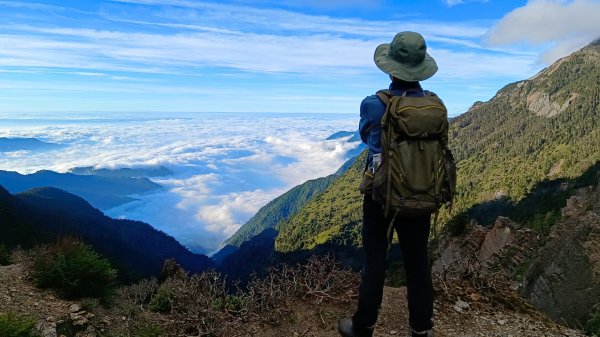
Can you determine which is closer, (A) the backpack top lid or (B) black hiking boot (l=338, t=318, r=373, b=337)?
(A) the backpack top lid

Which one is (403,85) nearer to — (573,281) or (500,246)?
(573,281)

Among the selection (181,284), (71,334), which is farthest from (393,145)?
(71,334)

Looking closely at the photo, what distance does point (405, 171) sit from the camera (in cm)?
347

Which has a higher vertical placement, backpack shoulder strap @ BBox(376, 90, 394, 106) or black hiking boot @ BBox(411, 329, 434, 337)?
backpack shoulder strap @ BBox(376, 90, 394, 106)

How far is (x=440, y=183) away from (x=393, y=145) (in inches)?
21.5

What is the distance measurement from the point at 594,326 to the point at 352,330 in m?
3.77

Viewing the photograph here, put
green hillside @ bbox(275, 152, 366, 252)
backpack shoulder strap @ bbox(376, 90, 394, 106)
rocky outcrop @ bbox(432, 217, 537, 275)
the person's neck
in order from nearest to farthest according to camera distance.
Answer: backpack shoulder strap @ bbox(376, 90, 394, 106), the person's neck, rocky outcrop @ bbox(432, 217, 537, 275), green hillside @ bbox(275, 152, 366, 252)

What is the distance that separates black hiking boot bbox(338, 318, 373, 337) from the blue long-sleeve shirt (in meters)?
1.69

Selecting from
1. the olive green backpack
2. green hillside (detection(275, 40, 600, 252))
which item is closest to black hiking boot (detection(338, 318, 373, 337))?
the olive green backpack

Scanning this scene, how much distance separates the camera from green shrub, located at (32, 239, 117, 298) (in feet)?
24.3

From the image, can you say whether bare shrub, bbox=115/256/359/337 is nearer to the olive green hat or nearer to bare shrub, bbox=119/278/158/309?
bare shrub, bbox=119/278/158/309

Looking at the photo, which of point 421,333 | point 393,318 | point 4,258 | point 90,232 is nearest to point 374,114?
point 421,333

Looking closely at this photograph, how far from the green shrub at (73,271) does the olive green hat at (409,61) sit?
6574 millimetres

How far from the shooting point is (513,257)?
731 inches
